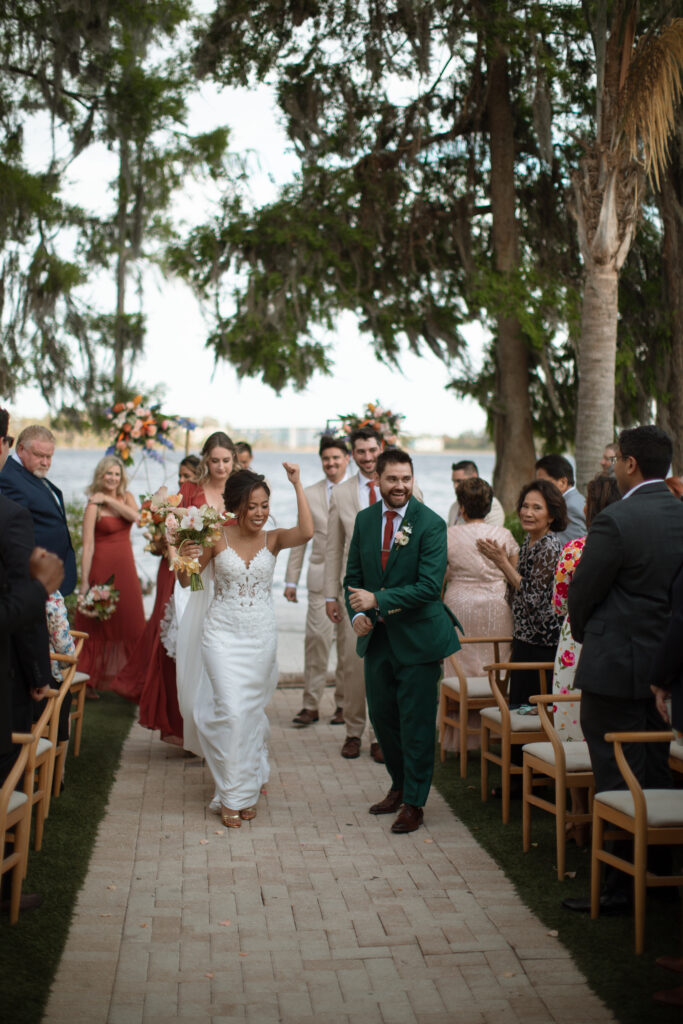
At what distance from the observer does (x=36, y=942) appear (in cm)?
427

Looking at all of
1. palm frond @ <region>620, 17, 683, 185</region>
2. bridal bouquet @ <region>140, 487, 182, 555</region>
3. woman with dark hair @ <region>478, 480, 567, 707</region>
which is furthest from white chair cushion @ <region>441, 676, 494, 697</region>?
palm frond @ <region>620, 17, 683, 185</region>

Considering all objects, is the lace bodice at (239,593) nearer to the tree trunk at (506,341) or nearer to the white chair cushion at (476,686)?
the white chair cushion at (476,686)

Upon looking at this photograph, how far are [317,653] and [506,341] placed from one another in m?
8.04

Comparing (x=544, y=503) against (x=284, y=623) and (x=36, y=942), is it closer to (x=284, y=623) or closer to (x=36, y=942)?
(x=36, y=942)

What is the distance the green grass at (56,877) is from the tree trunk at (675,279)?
325 inches

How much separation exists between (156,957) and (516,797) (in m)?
2.94

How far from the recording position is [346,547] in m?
8.04

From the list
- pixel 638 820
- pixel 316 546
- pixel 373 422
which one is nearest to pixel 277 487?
pixel 373 422

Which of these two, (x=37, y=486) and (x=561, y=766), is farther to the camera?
(x=37, y=486)

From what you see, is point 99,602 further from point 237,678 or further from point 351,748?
point 237,678

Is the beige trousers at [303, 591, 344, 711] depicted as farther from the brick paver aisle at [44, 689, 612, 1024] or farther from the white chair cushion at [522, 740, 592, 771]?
the white chair cushion at [522, 740, 592, 771]

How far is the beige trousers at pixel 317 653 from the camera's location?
868 cm

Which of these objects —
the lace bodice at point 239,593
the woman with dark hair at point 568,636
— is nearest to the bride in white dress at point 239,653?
the lace bodice at point 239,593

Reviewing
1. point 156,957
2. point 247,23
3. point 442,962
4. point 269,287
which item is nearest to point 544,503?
point 442,962
